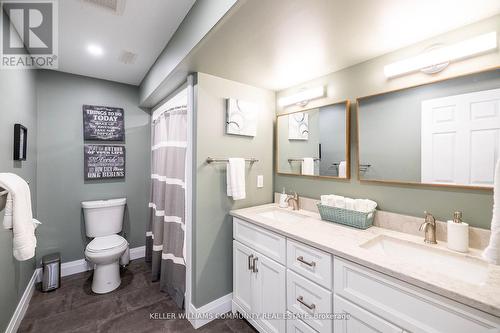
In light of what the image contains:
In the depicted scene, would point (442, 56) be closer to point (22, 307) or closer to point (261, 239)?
point (261, 239)

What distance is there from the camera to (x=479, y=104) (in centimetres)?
111

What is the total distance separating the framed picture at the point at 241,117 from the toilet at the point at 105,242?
5.59ft

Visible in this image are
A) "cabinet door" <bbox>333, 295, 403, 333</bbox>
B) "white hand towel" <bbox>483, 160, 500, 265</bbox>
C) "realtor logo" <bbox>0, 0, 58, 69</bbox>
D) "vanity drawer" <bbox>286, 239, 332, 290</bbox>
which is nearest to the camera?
"white hand towel" <bbox>483, 160, 500, 265</bbox>

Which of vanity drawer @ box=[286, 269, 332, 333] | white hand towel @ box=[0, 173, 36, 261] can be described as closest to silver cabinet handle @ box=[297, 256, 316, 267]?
vanity drawer @ box=[286, 269, 332, 333]

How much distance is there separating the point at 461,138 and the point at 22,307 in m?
3.43

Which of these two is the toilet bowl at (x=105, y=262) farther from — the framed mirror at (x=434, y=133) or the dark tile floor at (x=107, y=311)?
the framed mirror at (x=434, y=133)

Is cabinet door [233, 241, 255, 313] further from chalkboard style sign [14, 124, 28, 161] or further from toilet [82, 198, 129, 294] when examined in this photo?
chalkboard style sign [14, 124, 28, 161]

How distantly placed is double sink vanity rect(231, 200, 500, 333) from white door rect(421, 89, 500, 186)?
39 centimetres

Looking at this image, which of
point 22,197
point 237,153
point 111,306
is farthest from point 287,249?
point 111,306

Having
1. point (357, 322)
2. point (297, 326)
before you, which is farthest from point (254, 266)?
point (357, 322)

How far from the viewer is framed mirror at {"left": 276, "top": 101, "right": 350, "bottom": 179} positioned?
1.70 m

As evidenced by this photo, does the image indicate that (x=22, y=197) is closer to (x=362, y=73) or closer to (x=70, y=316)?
(x=70, y=316)

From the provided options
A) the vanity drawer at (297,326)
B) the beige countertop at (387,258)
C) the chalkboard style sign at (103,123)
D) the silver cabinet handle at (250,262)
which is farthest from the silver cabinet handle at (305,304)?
the chalkboard style sign at (103,123)

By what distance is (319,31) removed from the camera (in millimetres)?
1239
